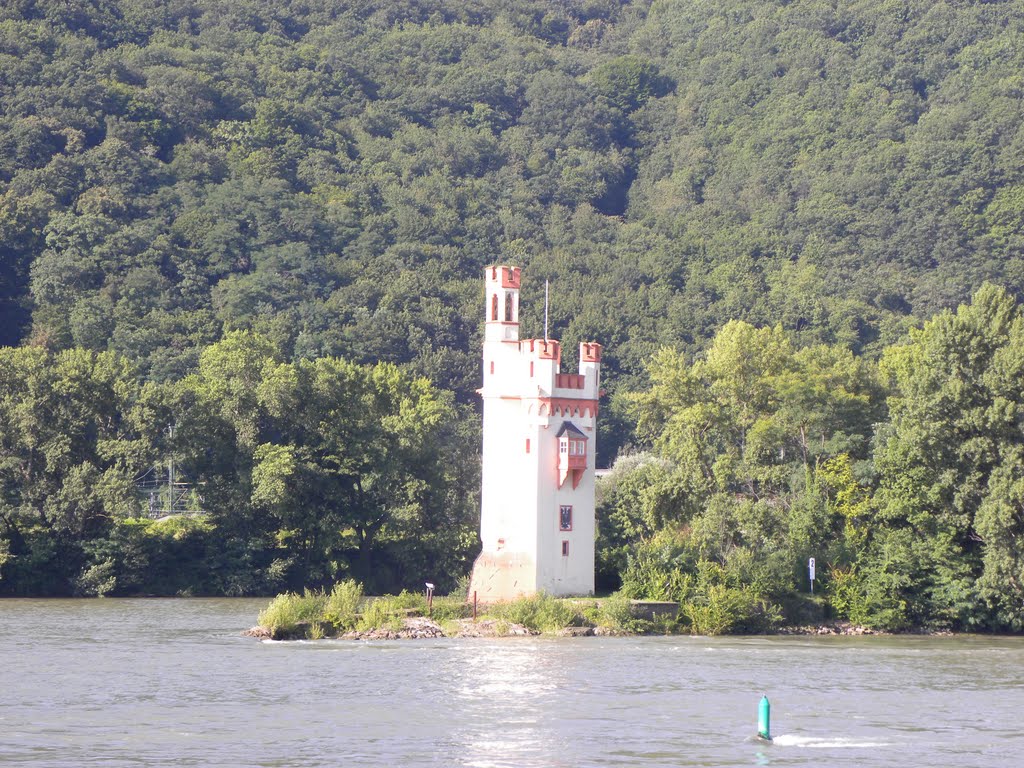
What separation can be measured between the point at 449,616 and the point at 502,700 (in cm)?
1546

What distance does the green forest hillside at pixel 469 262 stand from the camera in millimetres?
73125

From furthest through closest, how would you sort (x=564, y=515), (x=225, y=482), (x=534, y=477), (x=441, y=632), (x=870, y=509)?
(x=225, y=482) < (x=870, y=509) < (x=564, y=515) < (x=534, y=477) < (x=441, y=632)

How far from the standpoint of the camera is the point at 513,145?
164375 millimetres

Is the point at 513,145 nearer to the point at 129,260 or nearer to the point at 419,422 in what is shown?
the point at 129,260

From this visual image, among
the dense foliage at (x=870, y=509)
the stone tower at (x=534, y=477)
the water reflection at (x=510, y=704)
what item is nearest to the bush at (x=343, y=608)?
the stone tower at (x=534, y=477)

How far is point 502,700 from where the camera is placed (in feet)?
152

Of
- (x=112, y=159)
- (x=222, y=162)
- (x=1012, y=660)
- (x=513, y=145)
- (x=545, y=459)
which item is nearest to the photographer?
(x=1012, y=660)

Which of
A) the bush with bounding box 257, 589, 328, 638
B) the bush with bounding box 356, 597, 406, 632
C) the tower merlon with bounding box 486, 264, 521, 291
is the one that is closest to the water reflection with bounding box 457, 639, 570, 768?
the bush with bounding box 356, 597, 406, 632

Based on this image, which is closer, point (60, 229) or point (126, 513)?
point (126, 513)

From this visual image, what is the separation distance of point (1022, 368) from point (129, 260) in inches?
2743

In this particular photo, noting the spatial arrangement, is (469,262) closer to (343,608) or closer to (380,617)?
(343,608)

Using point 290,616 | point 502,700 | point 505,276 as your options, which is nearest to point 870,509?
point 505,276

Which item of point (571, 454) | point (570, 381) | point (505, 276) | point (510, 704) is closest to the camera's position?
point (510, 704)

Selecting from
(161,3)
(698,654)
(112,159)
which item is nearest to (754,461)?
(698,654)
